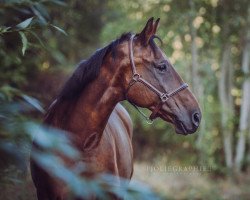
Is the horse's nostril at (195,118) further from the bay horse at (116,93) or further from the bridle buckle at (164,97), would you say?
the bridle buckle at (164,97)

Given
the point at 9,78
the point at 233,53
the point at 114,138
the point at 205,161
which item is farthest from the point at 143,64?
the point at 233,53

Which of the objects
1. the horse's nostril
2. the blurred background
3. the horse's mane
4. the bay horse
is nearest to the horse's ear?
the bay horse

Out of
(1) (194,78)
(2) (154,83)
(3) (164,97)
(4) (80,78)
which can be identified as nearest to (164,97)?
(3) (164,97)

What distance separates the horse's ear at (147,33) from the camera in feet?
10.9

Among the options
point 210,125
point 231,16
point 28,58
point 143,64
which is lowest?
point 210,125

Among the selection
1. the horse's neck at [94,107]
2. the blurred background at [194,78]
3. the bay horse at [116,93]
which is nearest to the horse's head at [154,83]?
the bay horse at [116,93]

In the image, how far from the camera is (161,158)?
43.1ft

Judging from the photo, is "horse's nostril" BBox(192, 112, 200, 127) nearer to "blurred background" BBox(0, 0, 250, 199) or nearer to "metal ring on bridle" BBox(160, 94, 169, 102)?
"metal ring on bridle" BBox(160, 94, 169, 102)

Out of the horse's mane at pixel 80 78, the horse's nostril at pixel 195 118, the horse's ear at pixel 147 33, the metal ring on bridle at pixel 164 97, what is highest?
the horse's ear at pixel 147 33

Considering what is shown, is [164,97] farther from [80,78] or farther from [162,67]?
[80,78]

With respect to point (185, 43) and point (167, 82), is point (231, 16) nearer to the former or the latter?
point (185, 43)

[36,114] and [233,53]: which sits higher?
[233,53]

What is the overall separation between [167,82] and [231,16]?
8046 millimetres

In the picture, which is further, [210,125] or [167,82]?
[210,125]
